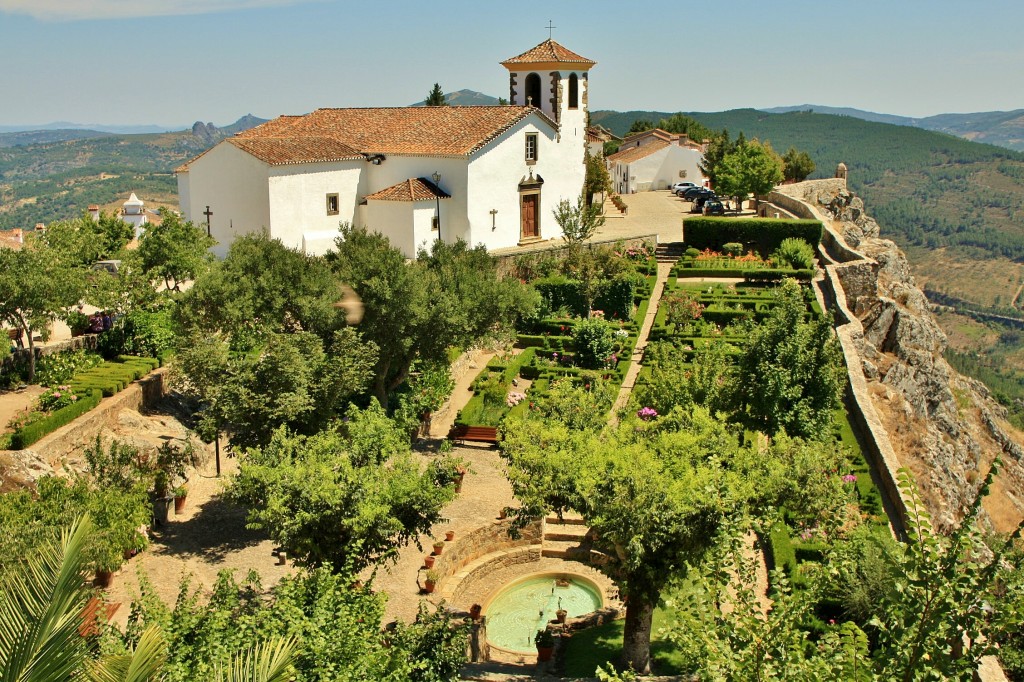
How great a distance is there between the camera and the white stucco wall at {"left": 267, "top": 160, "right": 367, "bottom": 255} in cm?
3681

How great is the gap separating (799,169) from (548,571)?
2168 inches

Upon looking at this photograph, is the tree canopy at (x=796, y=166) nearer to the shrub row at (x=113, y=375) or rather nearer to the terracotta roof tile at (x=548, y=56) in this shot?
the terracotta roof tile at (x=548, y=56)

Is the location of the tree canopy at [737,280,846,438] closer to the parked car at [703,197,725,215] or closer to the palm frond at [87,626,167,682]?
the palm frond at [87,626,167,682]

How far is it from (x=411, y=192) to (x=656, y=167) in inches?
1316

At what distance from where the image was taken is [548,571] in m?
20.7

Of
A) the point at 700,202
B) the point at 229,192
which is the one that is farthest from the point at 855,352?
the point at 700,202

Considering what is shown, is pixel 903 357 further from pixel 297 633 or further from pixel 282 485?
pixel 297 633

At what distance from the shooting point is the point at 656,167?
68.1 metres

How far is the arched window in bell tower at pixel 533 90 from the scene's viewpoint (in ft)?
142

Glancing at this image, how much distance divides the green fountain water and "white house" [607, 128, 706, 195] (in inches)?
1941

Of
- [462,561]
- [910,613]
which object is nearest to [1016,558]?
[910,613]

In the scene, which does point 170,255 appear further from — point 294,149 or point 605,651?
point 605,651

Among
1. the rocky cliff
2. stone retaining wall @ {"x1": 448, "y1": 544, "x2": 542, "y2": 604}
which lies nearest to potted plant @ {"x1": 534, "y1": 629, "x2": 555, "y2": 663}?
stone retaining wall @ {"x1": 448, "y1": 544, "x2": 542, "y2": 604}

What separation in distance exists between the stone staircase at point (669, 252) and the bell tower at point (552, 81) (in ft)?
22.4
